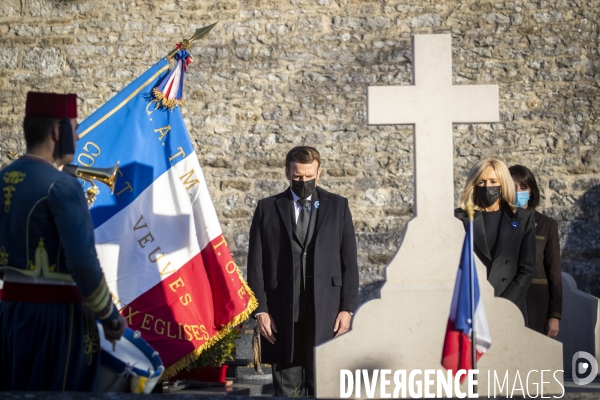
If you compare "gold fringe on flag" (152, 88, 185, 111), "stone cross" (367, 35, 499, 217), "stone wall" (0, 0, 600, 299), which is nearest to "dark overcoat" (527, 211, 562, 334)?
"stone cross" (367, 35, 499, 217)

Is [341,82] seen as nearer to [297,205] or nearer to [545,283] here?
[297,205]

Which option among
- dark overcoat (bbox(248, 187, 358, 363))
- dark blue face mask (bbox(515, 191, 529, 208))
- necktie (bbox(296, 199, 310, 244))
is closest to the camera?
dark overcoat (bbox(248, 187, 358, 363))

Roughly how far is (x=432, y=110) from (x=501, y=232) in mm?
964

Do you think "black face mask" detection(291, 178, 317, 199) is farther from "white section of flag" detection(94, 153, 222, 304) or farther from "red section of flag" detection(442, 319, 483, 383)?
"red section of flag" detection(442, 319, 483, 383)

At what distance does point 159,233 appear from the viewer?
466 centimetres

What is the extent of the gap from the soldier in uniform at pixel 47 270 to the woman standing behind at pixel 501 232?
2.20m

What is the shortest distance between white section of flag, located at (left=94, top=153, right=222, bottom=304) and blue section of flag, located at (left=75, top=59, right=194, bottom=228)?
5 cm

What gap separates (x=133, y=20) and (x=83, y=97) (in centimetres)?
87

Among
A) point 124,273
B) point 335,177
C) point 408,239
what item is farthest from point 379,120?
point 335,177

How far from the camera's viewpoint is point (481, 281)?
146 inches

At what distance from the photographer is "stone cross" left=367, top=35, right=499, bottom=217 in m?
3.85

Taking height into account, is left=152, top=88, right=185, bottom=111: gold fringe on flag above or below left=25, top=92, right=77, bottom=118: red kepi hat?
above

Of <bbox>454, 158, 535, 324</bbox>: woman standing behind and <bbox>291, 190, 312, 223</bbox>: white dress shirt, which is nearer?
<bbox>454, 158, 535, 324</bbox>: woman standing behind

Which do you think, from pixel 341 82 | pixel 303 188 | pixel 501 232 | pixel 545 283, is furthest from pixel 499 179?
pixel 341 82
